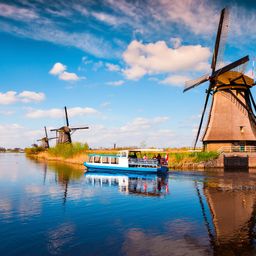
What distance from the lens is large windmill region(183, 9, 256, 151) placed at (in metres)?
42.1

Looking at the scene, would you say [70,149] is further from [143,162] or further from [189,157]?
[189,157]

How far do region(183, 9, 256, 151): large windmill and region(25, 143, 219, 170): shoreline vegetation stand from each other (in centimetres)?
314

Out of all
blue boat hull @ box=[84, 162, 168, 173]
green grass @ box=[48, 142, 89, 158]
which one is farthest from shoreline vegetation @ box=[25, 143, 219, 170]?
blue boat hull @ box=[84, 162, 168, 173]

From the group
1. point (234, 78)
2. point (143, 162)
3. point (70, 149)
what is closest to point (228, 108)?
point (234, 78)

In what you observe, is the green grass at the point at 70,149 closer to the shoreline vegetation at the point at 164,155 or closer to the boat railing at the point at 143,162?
the shoreline vegetation at the point at 164,155

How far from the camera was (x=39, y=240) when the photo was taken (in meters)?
11.5

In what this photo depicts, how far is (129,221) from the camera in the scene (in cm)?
1427

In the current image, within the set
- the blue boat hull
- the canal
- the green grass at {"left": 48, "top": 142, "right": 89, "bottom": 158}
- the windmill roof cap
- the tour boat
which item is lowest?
the canal

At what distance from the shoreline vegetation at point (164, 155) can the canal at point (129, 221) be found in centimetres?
1706

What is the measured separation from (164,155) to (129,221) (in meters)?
34.0

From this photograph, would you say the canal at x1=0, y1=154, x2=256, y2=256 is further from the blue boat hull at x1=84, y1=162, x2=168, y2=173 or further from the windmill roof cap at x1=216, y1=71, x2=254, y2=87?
the windmill roof cap at x1=216, y1=71, x2=254, y2=87

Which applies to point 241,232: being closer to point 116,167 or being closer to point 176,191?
point 176,191

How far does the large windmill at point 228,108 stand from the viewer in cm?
4209

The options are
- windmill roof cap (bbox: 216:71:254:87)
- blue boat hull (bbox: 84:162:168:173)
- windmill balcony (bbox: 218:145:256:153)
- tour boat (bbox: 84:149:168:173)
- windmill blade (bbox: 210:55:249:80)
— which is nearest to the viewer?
blue boat hull (bbox: 84:162:168:173)
